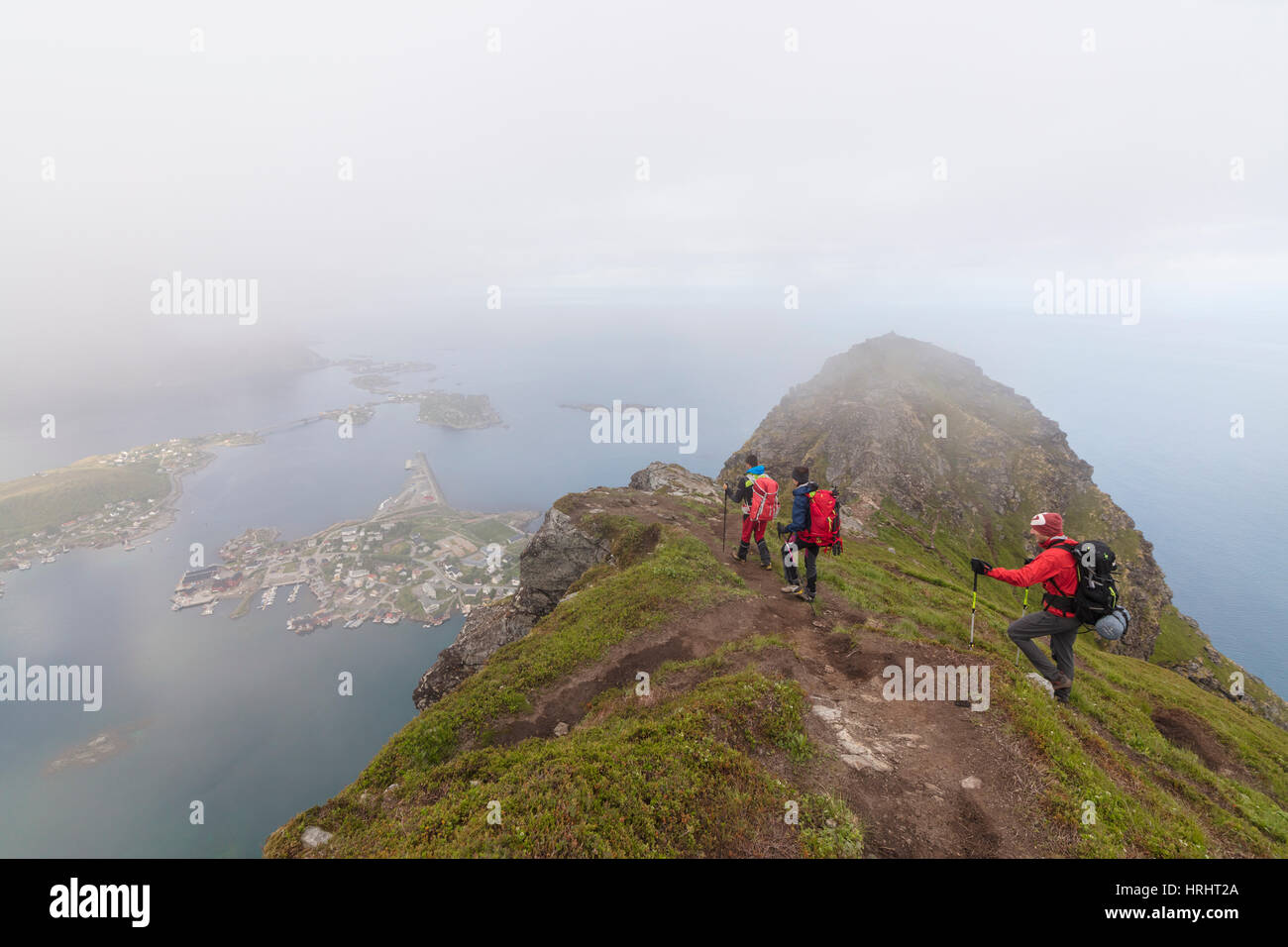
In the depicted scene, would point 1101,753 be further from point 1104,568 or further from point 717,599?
point 717,599

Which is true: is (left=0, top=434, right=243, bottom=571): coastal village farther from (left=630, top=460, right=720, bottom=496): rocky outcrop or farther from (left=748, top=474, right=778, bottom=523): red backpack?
(left=748, top=474, right=778, bottom=523): red backpack

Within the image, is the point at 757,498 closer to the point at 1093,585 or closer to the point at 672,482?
the point at 1093,585

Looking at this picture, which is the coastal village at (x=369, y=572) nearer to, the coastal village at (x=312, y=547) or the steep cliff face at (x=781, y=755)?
the coastal village at (x=312, y=547)

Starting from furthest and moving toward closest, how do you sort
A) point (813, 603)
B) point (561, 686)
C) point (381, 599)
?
point (381, 599) < point (813, 603) < point (561, 686)

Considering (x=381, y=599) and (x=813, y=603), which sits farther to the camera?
(x=381, y=599)

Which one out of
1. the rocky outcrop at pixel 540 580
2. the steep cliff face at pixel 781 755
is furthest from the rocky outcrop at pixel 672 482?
the steep cliff face at pixel 781 755

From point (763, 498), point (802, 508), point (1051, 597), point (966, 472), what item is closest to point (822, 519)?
point (802, 508)
